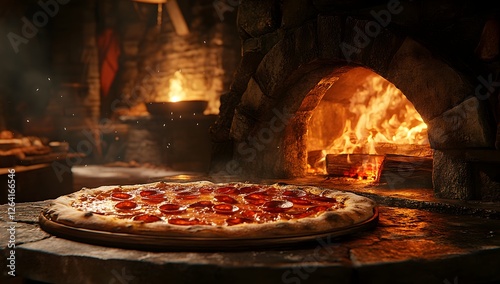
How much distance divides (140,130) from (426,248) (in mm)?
9736

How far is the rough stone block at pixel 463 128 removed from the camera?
3.25 metres

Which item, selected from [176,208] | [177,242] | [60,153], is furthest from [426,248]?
[60,153]

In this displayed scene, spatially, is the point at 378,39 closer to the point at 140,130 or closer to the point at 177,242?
the point at 177,242

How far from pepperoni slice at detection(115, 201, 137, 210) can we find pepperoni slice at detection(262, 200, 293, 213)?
83 cm

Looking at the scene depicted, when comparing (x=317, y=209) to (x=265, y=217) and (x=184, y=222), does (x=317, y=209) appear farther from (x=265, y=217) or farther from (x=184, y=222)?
(x=184, y=222)

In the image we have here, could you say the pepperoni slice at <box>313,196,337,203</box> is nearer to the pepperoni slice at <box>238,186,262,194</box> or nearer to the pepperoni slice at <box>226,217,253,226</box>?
the pepperoni slice at <box>238,186,262,194</box>

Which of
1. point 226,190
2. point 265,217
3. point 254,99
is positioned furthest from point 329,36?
point 265,217

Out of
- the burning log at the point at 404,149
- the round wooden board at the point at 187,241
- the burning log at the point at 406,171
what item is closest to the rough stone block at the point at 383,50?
the burning log at the point at 406,171

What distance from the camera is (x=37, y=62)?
1413 cm
